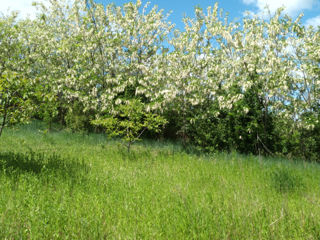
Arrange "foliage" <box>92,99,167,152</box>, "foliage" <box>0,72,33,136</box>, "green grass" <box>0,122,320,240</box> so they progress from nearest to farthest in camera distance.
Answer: "green grass" <box>0,122,320,240</box>, "foliage" <box>0,72,33,136</box>, "foliage" <box>92,99,167,152</box>

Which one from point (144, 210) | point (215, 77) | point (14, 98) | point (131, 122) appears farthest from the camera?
point (215, 77)

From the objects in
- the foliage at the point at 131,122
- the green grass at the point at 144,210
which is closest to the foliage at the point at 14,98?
the green grass at the point at 144,210

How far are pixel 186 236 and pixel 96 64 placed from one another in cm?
1341

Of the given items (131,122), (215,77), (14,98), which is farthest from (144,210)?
(215,77)

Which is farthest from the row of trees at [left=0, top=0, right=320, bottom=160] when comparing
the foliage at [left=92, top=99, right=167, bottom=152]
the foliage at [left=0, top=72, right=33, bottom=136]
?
the foliage at [left=0, top=72, right=33, bottom=136]

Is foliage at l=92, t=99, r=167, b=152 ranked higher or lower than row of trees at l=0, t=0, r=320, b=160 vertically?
lower

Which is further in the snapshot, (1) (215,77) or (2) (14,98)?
(1) (215,77)

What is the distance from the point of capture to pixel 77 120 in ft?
53.5

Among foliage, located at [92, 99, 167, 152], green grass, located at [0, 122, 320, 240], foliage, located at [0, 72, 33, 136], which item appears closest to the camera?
green grass, located at [0, 122, 320, 240]

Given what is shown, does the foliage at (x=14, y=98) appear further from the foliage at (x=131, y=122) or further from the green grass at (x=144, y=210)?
the foliage at (x=131, y=122)

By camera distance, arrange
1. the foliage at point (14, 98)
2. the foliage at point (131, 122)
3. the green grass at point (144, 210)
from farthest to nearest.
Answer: the foliage at point (131, 122)
the foliage at point (14, 98)
the green grass at point (144, 210)

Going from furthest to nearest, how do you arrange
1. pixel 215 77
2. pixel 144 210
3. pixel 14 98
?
pixel 215 77
pixel 14 98
pixel 144 210

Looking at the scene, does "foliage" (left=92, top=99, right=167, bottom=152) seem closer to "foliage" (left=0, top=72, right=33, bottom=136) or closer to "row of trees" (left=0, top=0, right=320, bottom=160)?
"row of trees" (left=0, top=0, right=320, bottom=160)

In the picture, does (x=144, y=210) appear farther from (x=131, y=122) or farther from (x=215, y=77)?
(x=215, y=77)
